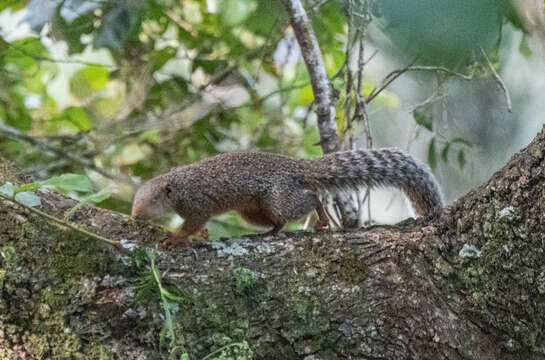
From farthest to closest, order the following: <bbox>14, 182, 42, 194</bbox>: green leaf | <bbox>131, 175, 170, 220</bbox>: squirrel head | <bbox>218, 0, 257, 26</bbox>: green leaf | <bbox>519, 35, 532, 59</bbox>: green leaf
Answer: <bbox>218, 0, 257, 26</bbox>: green leaf → <bbox>131, 175, 170, 220</bbox>: squirrel head → <bbox>519, 35, 532, 59</bbox>: green leaf → <bbox>14, 182, 42, 194</bbox>: green leaf

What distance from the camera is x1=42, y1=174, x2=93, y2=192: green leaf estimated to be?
180cm

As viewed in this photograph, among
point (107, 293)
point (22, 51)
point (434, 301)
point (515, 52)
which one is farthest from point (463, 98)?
point (22, 51)

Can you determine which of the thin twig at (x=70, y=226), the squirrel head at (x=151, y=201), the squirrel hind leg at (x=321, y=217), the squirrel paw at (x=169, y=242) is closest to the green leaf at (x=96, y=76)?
the squirrel head at (x=151, y=201)

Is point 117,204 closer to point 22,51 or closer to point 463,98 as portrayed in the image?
point 22,51

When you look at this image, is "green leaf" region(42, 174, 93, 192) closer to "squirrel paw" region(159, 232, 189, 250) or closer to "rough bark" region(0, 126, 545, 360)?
"rough bark" region(0, 126, 545, 360)

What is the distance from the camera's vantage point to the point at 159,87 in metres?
4.26

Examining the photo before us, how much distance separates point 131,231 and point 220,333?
24.4 inches

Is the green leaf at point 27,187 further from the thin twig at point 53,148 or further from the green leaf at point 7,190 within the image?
the thin twig at point 53,148

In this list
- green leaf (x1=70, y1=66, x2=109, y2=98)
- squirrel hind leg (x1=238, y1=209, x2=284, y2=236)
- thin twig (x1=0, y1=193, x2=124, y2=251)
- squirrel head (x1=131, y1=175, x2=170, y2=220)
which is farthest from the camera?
green leaf (x1=70, y1=66, x2=109, y2=98)

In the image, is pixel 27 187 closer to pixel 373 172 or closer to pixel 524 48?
pixel 373 172

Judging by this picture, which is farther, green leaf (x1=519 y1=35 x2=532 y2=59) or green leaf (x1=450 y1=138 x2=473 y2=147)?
green leaf (x1=450 y1=138 x2=473 y2=147)

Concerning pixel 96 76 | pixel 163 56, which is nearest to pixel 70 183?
pixel 163 56

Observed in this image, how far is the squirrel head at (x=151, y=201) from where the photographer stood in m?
2.93

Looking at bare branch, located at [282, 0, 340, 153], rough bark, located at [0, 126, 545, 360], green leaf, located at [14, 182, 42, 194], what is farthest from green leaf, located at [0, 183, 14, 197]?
bare branch, located at [282, 0, 340, 153]
